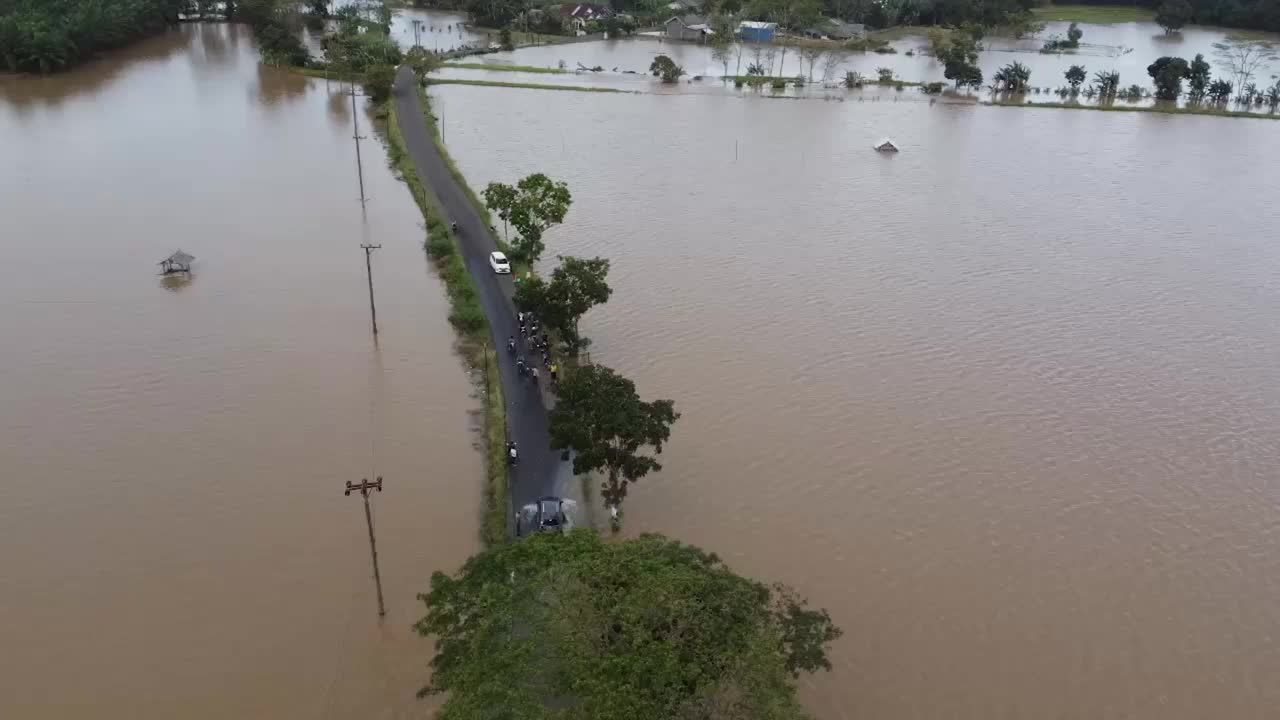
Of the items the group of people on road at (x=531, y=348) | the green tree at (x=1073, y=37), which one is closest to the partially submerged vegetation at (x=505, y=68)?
the group of people on road at (x=531, y=348)

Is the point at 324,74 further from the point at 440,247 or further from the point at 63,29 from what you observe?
the point at 440,247

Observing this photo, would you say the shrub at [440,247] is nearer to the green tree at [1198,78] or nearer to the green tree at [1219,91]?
the green tree at [1198,78]

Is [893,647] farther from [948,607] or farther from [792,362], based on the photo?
[792,362]

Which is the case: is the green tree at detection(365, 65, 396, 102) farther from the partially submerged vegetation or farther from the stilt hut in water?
the stilt hut in water

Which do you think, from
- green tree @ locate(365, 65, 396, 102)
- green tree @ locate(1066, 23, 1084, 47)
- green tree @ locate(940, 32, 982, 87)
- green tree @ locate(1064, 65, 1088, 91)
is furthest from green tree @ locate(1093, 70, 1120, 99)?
green tree @ locate(365, 65, 396, 102)

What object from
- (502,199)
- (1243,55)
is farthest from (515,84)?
(1243,55)
